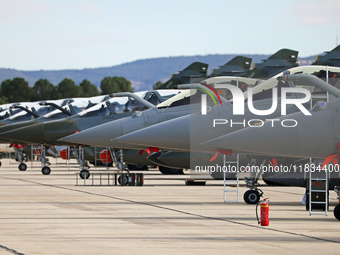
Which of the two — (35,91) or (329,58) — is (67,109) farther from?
(35,91)

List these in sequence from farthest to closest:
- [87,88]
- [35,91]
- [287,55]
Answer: [87,88] → [35,91] → [287,55]

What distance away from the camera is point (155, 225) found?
13.7m

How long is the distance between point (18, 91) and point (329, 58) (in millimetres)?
118714

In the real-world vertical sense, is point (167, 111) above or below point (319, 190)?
above

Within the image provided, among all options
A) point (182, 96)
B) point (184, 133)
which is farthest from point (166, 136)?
point (182, 96)

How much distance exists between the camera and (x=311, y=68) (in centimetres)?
1841

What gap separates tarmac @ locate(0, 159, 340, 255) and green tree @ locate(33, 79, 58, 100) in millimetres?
127678

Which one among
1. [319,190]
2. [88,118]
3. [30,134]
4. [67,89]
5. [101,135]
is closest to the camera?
[319,190]

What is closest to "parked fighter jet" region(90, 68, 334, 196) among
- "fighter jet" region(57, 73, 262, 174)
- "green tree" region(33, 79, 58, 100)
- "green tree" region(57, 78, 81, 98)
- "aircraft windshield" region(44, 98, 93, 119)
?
"fighter jet" region(57, 73, 262, 174)

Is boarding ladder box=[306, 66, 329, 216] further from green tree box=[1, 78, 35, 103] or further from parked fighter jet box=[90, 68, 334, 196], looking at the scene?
green tree box=[1, 78, 35, 103]

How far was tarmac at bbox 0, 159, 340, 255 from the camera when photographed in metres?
11.0

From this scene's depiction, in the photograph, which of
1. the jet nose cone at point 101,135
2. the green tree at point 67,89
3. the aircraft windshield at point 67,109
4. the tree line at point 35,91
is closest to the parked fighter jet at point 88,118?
the jet nose cone at point 101,135

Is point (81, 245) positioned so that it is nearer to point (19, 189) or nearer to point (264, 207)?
point (264, 207)

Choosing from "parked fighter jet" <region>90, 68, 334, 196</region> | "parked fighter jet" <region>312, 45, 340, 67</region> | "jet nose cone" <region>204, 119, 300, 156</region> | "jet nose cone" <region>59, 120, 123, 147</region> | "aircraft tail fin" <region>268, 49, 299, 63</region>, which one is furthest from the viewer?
"aircraft tail fin" <region>268, 49, 299, 63</region>
